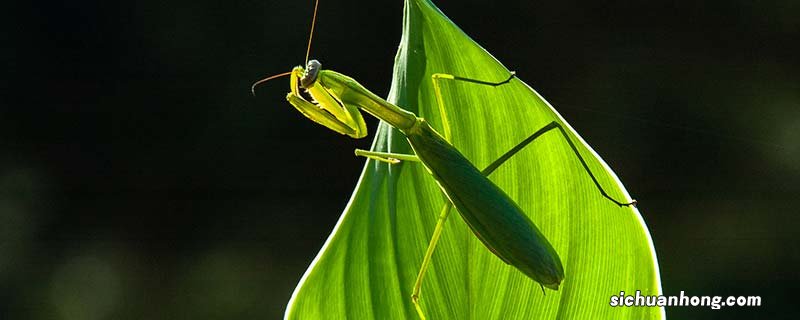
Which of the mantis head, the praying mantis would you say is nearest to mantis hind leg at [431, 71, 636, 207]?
the praying mantis

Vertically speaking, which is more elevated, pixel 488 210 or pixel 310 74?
pixel 310 74

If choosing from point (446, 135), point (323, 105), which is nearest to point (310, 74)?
point (323, 105)

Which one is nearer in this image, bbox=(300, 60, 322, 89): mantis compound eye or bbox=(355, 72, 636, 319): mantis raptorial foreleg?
bbox=(355, 72, 636, 319): mantis raptorial foreleg

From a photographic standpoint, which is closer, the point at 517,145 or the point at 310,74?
the point at 517,145

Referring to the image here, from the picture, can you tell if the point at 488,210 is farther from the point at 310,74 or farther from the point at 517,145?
the point at 310,74

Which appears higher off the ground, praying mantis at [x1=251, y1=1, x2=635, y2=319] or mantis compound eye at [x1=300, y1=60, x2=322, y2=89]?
mantis compound eye at [x1=300, y1=60, x2=322, y2=89]

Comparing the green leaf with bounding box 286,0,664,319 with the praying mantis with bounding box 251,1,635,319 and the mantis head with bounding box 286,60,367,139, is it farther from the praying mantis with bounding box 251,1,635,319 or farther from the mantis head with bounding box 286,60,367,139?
the mantis head with bounding box 286,60,367,139

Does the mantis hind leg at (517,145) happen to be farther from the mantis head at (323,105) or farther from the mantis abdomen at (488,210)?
the mantis head at (323,105)

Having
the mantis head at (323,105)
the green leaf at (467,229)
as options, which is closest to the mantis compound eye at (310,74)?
the mantis head at (323,105)
